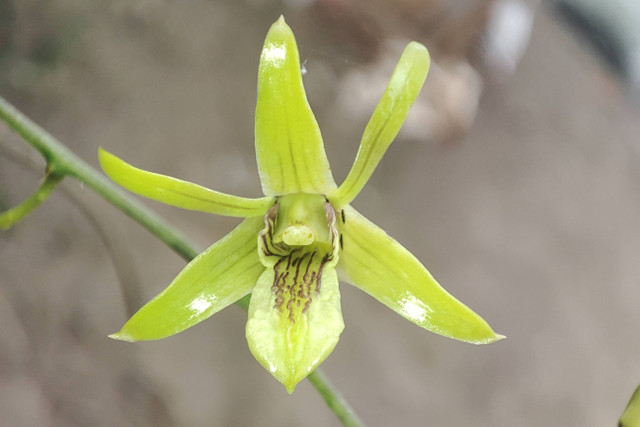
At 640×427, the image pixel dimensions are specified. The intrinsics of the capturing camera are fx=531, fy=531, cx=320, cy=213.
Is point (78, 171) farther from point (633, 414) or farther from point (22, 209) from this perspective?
point (633, 414)

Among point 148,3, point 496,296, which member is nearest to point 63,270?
point 148,3

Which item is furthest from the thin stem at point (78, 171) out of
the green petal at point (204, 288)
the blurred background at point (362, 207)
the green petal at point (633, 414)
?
the green petal at point (633, 414)

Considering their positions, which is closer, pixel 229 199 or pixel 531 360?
pixel 229 199

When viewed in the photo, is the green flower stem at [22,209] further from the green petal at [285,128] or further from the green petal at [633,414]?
the green petal at [633,414]

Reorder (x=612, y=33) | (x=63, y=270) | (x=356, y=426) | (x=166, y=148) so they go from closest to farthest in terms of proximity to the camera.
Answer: (x=356, y=426), (x=63, y=270), (x=166, y=148), (x=612, y=33)

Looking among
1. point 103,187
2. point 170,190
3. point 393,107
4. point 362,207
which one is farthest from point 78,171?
point 362,207

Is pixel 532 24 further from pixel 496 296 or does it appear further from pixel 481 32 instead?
pixel 496 296

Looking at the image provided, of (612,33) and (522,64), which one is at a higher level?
(612,33)
